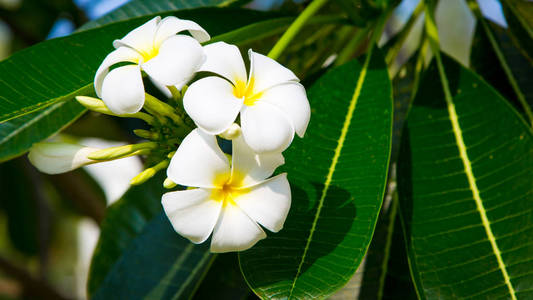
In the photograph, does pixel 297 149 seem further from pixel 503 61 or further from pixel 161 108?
pixel 503 61

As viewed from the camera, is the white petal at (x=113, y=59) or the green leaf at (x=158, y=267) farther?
the green leaf at (x=158, y=267)

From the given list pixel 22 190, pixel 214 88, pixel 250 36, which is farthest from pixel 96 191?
pixel 214 88

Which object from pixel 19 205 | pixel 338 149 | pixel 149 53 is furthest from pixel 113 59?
pixel 19 205

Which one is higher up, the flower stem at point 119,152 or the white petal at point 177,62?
the white petal at point 177,62

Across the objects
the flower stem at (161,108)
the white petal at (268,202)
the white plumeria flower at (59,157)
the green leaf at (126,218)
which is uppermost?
the flower stem at (161,108)

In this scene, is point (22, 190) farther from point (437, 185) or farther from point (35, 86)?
point (437, 185)

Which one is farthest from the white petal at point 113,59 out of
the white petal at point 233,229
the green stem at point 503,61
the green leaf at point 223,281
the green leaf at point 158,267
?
the green stem at point 503,61

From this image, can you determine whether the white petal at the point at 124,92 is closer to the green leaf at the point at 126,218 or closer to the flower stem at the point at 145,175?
the flower stem at the point at 145,175

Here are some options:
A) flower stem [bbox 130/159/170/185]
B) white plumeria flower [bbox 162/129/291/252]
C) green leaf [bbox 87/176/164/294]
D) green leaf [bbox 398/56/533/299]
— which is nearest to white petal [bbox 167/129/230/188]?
white plumeria flower [bbox 162/129/291/252]

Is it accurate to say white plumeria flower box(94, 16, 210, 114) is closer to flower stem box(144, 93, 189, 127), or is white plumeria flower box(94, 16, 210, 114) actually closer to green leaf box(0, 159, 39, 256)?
flower stem box(144, 93, 189, 127)
